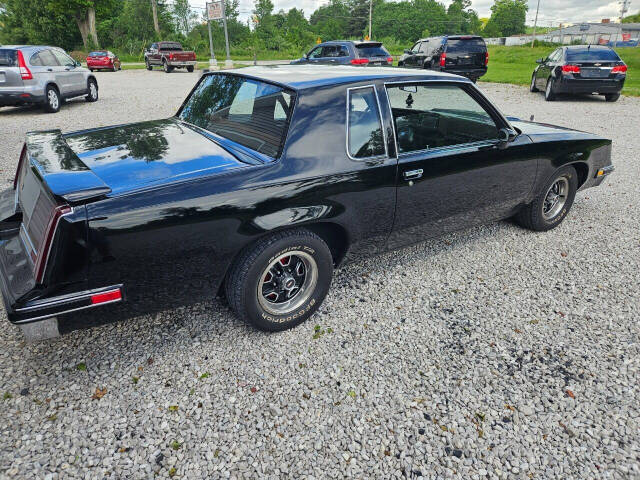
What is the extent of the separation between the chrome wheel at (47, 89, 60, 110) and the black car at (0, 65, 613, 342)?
862 centimetres

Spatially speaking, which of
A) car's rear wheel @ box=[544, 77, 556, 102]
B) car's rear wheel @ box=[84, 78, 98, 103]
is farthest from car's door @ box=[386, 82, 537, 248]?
car's rear wheel @ box=[84, 78, 98, 103]

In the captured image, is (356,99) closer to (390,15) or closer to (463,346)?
(463,346)

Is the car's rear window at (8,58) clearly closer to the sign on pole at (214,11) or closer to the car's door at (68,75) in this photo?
the car's door at (68,75)

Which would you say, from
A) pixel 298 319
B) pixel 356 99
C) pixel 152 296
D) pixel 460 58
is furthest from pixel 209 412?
pixel 460 58

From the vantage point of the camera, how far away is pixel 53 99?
34.0ft

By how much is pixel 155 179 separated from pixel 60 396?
1.24 m

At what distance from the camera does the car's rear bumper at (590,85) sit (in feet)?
39.7

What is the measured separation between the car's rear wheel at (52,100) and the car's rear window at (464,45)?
1147 cm

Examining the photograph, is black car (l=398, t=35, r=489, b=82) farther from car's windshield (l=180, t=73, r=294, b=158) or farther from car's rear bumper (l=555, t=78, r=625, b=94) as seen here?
car's windshield (l=180, t=73, r=294, b=158)

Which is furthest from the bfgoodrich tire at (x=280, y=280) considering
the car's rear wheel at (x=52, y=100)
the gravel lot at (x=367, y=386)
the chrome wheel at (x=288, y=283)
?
the car's rear wheel at (x=52, y=100)

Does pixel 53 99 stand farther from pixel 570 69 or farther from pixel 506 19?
pixel 506 19

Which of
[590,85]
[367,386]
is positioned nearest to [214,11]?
[590,85]

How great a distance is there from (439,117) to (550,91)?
11.4m

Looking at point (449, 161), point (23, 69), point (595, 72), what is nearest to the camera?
point (449, 161)
